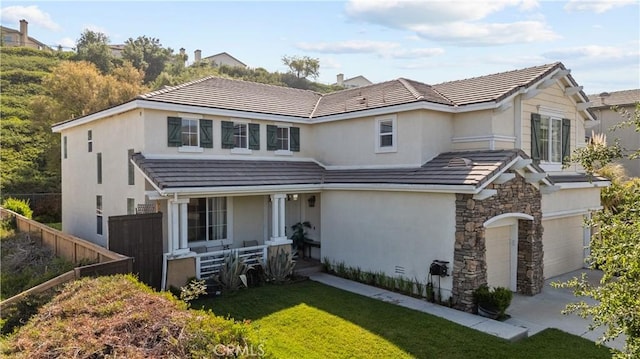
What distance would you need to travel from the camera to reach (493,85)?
13859 millimetres

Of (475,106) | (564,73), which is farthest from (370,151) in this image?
(564,73)

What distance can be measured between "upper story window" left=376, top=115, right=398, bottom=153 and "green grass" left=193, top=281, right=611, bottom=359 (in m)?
5.20

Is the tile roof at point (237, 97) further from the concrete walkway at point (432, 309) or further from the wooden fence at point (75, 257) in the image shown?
the concrete walkway at point (432, 309)

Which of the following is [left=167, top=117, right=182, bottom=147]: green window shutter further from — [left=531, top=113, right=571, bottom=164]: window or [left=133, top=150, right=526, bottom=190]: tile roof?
[left=531, top=113, right=571, bottom=164]: window

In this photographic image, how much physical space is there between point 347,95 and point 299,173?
15.8 ft

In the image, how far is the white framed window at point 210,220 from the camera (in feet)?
45.2

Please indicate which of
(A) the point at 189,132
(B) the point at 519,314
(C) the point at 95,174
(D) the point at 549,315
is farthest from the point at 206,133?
(D) the point at 549,315

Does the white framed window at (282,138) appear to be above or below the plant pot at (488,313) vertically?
above

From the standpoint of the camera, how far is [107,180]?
48.9ft

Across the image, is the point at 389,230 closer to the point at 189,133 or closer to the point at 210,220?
the point at 210,220

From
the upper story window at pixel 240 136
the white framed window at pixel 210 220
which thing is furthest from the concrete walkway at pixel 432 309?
the upper story window at pixel 240 136

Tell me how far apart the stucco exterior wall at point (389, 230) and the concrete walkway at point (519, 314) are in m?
0.80

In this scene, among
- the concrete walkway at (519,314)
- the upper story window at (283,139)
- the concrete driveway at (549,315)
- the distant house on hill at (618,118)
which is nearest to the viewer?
the concrete walkway at (519,314)

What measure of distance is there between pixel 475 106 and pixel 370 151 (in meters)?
3.75
